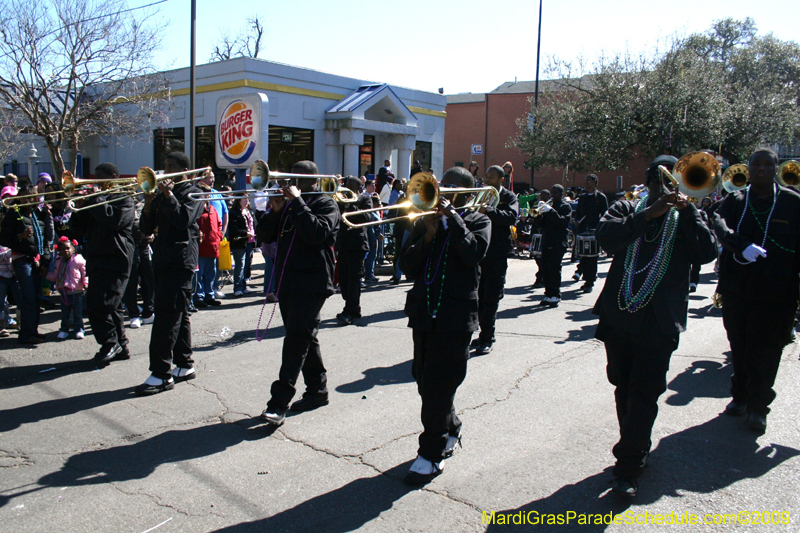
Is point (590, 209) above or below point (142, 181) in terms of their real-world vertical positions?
below

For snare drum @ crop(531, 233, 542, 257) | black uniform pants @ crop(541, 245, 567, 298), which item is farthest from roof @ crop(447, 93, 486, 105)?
black uniform pants @ crop(541, 245, 567, 298)

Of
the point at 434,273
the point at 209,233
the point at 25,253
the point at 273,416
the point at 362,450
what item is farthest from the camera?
the point at 209,233

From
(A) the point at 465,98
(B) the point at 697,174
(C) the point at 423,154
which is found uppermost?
(A) the point at 465,98

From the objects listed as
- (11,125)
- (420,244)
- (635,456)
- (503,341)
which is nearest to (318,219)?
(420,244)

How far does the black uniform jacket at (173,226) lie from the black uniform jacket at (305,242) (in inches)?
33.4

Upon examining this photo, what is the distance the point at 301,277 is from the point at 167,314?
4.65 ft

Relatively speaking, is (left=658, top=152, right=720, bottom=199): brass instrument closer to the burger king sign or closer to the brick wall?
the burger king sign

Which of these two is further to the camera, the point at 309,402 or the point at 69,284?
the point at 69,284

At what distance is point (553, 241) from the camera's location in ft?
32.3

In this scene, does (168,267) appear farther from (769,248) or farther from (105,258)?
(769,248)

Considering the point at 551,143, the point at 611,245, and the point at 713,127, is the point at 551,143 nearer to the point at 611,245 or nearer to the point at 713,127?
the point at 713,127

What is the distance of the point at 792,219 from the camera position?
466 centimetres

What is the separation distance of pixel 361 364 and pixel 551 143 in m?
24.0

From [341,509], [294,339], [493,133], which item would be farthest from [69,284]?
[493,133]
